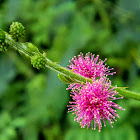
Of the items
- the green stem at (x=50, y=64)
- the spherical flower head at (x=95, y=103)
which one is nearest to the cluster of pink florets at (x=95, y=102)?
the spherical flower head at (x=95, y=103)

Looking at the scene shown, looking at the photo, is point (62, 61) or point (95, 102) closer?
point (95, 102)

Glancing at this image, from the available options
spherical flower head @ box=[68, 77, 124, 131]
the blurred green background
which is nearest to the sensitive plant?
spherical flower head @ box=[68, 77, 124, 131]

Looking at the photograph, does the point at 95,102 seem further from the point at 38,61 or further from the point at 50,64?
the point at 38,61

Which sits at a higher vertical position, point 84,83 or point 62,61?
point 62,61

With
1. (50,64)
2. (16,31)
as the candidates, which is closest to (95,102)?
(50,64)

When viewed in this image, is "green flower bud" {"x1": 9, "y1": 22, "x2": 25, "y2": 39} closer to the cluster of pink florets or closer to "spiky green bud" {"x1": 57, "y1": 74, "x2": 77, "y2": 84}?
"spiky green bud" {"x1": 57, "y1": 74, "x2": 77, "y2": 84}

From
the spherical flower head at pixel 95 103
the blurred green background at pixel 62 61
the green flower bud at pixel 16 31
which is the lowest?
the spherical flower head at pixel 95 103

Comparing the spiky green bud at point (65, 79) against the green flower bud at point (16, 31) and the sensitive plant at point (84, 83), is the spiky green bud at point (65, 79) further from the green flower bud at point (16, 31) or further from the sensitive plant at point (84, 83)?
the green flower bud at point (16, 31)
